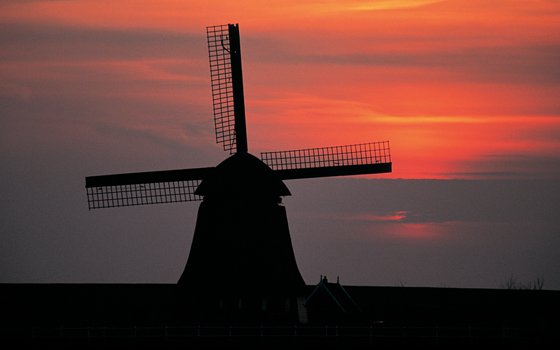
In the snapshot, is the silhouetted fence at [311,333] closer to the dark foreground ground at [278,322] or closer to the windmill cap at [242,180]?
the dark foreground ground at [278,322]

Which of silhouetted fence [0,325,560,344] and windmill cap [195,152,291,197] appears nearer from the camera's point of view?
silhouetted fence [0,325,560,344]

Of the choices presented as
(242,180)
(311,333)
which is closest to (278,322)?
(311,333)

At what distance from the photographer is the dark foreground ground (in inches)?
1929

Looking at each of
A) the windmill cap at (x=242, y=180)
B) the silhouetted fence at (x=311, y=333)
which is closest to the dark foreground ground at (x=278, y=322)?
the silhouetted fence at (x=311, y=333)

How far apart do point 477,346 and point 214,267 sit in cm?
977

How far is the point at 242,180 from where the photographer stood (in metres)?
51.5

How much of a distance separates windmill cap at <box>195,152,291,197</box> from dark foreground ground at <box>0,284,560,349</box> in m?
3.99

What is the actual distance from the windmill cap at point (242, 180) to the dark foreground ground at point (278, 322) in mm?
3986

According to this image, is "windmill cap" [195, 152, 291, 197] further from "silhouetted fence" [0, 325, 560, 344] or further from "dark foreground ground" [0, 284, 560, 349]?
"silhouetted fence" [0, 325, 560, 344]

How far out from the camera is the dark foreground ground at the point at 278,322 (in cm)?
4900

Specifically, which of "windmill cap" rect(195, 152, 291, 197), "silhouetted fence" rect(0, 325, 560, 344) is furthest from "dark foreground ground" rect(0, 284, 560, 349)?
"windmill cap" rect(195, 152, 291, 197)

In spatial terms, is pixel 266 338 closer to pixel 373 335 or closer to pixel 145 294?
pixel 373 335

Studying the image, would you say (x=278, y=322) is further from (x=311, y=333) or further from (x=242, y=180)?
(x=242, y=180)

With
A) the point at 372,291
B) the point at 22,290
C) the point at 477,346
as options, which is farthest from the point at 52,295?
the point at 477,346
